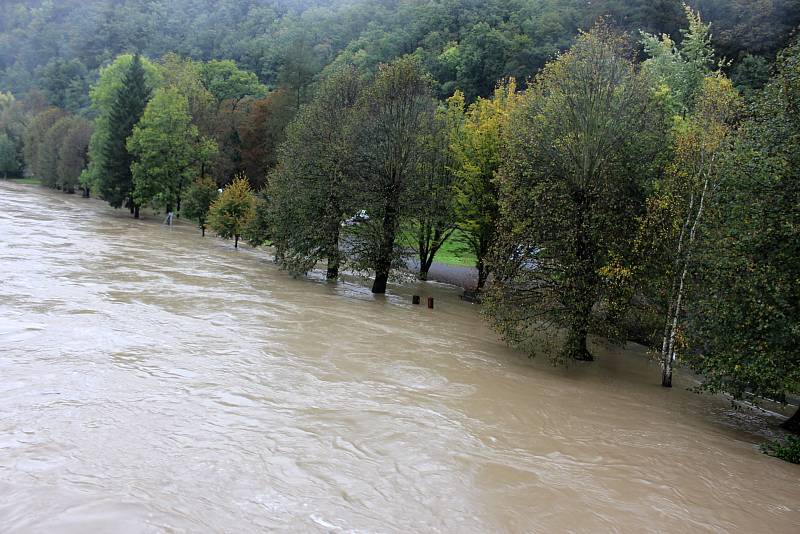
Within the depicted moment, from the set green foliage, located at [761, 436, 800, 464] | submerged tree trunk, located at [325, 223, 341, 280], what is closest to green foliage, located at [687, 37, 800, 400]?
green foliage, located at [761, 436, 800, 464]

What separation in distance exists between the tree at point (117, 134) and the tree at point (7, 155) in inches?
1541

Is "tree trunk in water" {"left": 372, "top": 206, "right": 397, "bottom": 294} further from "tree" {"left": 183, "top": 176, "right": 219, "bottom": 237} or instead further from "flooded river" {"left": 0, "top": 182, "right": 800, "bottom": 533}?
"tree" {"left": 183, "top": 176, "right": 219, "bottom": 237}

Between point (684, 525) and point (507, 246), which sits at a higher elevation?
point (507, 246)

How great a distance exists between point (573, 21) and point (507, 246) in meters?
61.1

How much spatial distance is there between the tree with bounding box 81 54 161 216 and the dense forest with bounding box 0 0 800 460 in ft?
0.72

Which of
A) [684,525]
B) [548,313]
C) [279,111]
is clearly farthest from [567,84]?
[279,111]

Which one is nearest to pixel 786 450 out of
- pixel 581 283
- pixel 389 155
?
pixel 581 283

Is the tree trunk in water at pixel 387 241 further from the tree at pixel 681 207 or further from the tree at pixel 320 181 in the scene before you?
the tree at pixel 681 207

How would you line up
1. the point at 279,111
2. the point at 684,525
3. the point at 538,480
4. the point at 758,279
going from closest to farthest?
the point at 684,525 < the point at 538,480 < the point at 758,279 < the point at 279,111

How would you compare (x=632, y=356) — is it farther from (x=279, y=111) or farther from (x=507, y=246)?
(x=279, y=111)

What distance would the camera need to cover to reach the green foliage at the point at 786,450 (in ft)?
37.9

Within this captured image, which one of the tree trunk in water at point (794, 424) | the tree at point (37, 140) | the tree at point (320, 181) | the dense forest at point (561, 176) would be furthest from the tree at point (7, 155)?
the tree trunk in water at point (794, 424)

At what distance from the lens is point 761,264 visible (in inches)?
518

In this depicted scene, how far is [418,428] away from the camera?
1096cm
